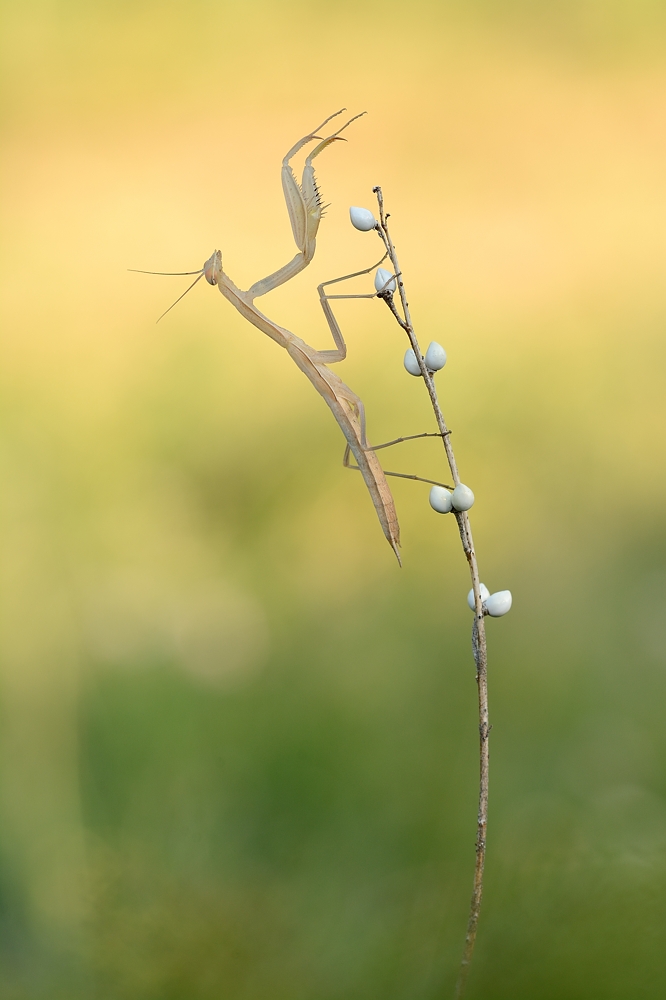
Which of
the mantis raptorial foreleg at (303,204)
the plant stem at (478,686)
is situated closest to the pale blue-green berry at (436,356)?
the plant stem at (478,686)

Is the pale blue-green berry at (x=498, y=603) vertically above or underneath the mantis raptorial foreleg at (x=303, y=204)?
underneath

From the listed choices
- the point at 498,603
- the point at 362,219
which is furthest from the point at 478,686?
the point at 362,219

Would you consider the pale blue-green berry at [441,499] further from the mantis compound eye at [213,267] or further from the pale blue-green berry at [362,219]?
the mantis compound eye at [213,267]

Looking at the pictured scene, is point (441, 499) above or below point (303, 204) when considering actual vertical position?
below

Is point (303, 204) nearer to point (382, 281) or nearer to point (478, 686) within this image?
point (382, 281)

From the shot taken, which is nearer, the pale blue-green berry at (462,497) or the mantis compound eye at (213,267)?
the pale blue-green berry at (462,497)
